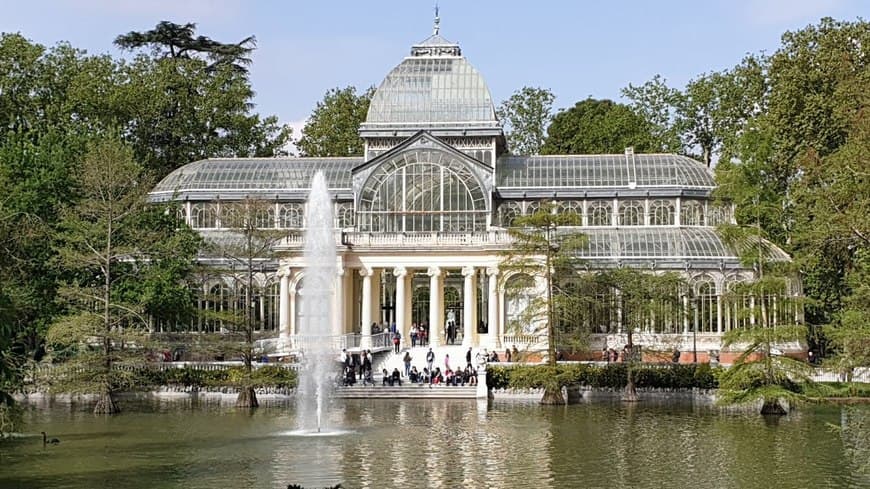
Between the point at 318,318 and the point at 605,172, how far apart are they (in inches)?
952

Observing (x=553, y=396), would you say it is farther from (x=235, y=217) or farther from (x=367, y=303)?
(x=367, y=303)

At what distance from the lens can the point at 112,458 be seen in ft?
111

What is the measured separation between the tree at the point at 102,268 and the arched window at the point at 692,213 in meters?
31.5

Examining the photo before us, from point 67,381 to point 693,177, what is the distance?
38860mm

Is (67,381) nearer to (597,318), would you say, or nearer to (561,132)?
(597,318)

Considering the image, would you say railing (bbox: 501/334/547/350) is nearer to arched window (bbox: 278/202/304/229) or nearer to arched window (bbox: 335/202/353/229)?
arched window (bbox: 335/202/353/229)

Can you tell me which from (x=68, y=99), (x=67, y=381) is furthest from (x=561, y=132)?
(x=67, y=381)

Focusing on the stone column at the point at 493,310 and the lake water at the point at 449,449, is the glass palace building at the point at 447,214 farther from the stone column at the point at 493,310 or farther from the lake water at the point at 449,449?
the lake water at the point at 449,449

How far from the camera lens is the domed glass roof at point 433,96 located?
72.1 metres

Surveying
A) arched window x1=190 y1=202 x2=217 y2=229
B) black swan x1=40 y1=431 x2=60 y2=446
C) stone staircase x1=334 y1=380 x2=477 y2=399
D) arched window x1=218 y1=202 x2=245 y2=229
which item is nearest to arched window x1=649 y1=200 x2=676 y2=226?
stone staircase x1=334 y1=380 x2=477 y2=399

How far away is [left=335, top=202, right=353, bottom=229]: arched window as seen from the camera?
70.8 meters

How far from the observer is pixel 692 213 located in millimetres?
69938

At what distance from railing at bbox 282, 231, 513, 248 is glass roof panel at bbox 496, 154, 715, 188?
6.31 meters

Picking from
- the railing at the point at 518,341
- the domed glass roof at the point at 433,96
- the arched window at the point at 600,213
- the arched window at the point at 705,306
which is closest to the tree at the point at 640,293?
the railing at the point at 518,341
